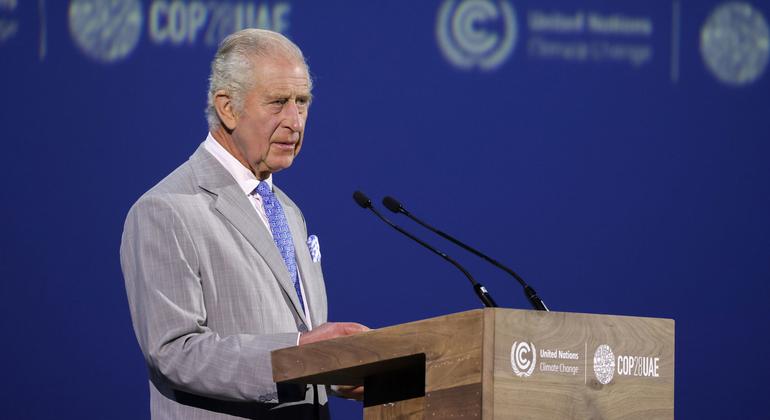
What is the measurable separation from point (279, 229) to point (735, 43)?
8.03 feet

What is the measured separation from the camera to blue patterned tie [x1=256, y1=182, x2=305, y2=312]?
2402mm

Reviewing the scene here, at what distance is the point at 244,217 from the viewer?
230 cm

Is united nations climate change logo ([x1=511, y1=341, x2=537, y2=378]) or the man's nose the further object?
the man's nose

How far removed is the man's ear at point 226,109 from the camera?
239 cm

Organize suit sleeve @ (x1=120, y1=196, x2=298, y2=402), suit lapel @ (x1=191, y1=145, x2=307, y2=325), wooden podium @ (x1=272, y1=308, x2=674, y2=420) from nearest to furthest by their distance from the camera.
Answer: wooden podium @ (x1=272, y1=308, x2=674, y2=420)
suit sleeve @ (x1=120, y1=196, x2=298, y2=402)
suit lapel @ (x1=191, y1=145, x2=307, y2=325)

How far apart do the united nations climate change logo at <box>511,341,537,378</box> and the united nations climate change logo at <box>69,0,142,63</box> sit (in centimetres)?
219

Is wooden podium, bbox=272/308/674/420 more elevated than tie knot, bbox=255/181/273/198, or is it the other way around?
tie knot, bbox=255/181/273/198

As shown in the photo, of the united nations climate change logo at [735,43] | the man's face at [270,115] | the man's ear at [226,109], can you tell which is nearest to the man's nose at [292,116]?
the man's face at [270,115]

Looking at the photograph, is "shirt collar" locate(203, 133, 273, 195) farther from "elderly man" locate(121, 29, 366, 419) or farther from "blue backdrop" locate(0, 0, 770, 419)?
"blue backdrop" locate(0, 0, 770, 419)

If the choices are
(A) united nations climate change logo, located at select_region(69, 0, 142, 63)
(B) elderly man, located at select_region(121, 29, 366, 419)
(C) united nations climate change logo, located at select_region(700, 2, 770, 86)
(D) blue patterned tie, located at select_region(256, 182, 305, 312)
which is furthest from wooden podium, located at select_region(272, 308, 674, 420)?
(C) united nations climate change logo, located at select_region(700, 2, 770, 86)

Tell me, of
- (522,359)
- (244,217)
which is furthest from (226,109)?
(522,359)

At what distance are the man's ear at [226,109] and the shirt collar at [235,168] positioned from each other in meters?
0.05

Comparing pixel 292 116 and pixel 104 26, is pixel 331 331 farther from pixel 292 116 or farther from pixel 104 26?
pixel 104 26

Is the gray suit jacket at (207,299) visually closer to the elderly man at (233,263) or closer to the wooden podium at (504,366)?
the elderly man at (233,263)
